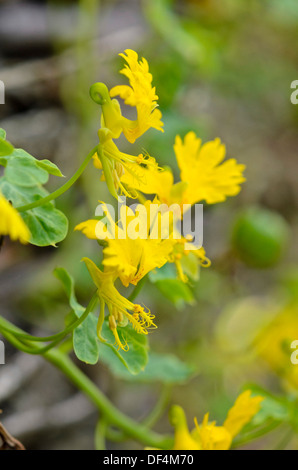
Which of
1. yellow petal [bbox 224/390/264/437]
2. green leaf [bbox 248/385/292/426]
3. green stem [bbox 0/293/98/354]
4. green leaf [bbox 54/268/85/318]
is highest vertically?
green leaf [bbox 54/268/85/318]

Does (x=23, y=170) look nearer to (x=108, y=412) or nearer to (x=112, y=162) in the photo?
(x=112, y=162)

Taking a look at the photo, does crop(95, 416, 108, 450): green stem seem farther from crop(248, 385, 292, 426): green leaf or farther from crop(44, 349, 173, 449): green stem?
crop(248, 385, 292, 426): green leaf

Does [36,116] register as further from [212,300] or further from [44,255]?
[212,300]

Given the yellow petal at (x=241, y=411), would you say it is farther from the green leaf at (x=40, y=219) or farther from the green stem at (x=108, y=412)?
the green leaf at (x=40, y=219)

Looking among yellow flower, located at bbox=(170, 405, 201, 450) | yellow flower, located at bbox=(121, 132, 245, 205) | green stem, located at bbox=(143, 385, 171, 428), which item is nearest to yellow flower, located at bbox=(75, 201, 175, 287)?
yellow flower, located at bbox=(121, 132, 245, 205)

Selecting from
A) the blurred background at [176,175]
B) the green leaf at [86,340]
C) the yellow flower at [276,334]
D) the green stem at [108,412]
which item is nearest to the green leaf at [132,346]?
the green leaf at [86,340]
